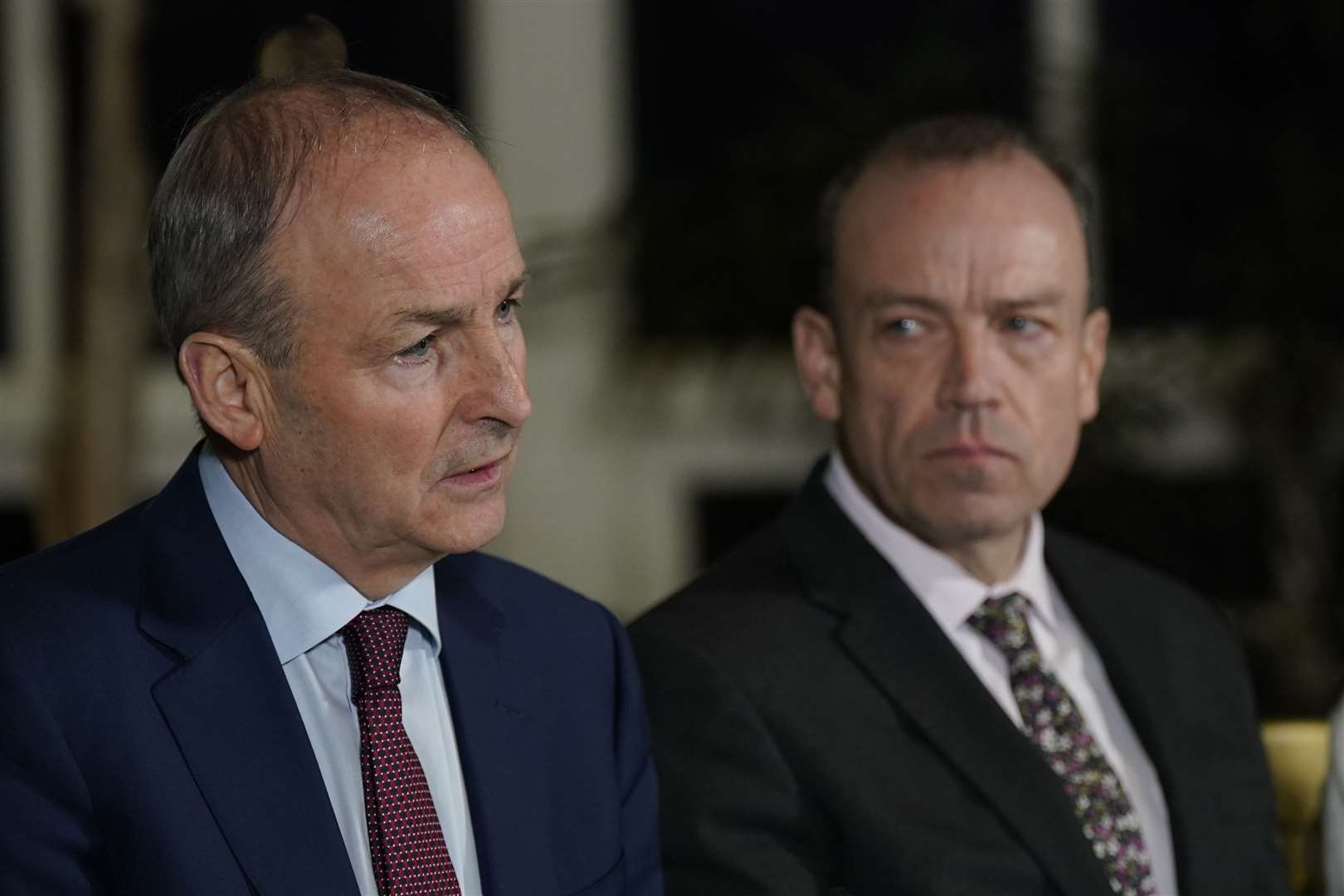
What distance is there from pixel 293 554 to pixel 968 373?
0.78m

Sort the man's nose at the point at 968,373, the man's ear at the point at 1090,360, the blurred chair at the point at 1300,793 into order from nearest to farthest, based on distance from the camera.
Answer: the man's nose at the point at 968,373 → the man's ear at the point at 1090,360 → the blurred chair at the point at 1300,793


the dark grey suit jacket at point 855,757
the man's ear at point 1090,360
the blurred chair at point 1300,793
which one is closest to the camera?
the dark grey suit jacket at point 855,757

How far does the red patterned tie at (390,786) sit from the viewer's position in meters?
1.44

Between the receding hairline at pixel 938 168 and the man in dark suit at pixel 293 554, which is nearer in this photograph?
the man in dark suit at pixel 293 554

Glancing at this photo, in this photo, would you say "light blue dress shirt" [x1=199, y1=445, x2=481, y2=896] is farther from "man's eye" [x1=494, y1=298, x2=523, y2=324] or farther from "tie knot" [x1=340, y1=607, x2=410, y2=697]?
"man's eye" [x1=494, y1=298, x2=523, y2=324]

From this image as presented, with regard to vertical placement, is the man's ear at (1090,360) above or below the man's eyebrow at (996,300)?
below

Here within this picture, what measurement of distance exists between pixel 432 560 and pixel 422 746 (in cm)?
16

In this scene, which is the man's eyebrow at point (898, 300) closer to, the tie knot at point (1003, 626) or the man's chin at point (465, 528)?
the tie knot at point (1003, 626)

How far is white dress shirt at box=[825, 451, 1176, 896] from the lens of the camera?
76.7 inches

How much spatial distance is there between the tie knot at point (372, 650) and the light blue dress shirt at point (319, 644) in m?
0.01

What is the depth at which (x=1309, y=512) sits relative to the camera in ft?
12.5

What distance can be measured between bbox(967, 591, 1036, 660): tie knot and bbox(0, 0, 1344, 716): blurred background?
66.7 inches

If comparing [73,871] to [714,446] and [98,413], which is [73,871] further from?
[714,446]

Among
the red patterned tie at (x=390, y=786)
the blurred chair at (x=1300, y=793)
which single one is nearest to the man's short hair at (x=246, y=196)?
the red patterned tie at (x=390, y=786)
